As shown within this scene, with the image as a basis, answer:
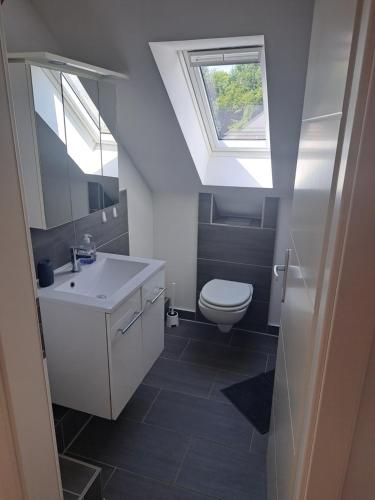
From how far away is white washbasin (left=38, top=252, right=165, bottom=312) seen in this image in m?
1.90

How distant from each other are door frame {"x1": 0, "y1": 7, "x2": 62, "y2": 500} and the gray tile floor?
3.42 ft

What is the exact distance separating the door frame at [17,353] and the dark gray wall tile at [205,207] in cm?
239

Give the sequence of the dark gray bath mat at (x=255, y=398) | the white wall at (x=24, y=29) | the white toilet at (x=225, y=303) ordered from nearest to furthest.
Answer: the white wall at (x=24, y=29), the dark gray bath mat at (x=255, y=398), the white toilet at (x=225, y=303)

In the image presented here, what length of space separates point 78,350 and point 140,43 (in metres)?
1.62

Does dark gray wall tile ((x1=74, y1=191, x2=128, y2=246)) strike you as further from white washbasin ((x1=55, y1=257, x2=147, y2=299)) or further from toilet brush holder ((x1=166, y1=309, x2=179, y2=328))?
toilet brush holder ((x1=166, y1=309, x2=179, y2=328))

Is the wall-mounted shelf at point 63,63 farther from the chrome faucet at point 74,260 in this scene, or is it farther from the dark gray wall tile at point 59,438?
the dark gray wall tile at point 59,438

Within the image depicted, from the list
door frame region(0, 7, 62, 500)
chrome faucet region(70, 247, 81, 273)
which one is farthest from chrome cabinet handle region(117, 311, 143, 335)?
door frame region(0, 7, 62, 500)

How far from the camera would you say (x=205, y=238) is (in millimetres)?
3318

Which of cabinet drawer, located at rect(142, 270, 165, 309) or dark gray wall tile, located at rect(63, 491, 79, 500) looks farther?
cabinet drawer, located at rect(142, 270, 165, 309)

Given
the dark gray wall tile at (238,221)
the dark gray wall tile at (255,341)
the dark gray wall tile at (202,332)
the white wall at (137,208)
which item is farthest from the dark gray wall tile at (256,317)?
the white wall at (137,208)

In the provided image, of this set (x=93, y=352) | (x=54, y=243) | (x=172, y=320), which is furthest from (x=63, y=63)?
(x=172, y=320)

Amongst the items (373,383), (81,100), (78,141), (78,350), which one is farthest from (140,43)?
(373,383)

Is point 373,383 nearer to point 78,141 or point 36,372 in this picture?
point 36,372

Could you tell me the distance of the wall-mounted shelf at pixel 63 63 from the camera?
5.40 feet
